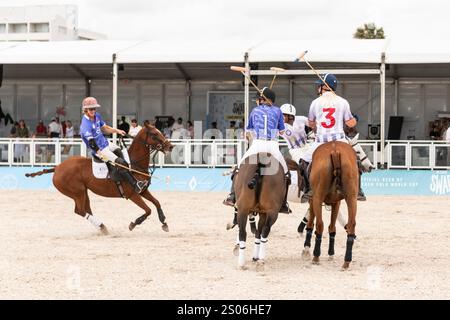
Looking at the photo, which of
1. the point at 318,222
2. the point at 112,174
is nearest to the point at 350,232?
the point at 318,222

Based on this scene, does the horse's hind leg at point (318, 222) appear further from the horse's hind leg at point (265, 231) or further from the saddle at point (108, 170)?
the saddle at point (108, 170)

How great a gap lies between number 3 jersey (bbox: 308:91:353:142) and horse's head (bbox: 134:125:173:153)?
13.7 ft

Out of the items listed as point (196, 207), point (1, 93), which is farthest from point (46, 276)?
point (1, 93)

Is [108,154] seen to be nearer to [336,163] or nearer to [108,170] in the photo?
[108,170]

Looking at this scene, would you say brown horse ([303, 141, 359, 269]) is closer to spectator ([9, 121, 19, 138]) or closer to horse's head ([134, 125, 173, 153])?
horse's head ([134, 125, 173, 153])

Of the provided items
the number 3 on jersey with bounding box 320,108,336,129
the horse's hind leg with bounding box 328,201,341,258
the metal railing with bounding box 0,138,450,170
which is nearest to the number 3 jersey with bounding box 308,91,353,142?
the number 3 on jersey with bounding box 320,108,336,129

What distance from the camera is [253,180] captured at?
10164 mm

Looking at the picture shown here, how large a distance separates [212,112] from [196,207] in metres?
11.1

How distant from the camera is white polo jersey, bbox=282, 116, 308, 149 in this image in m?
12.5
